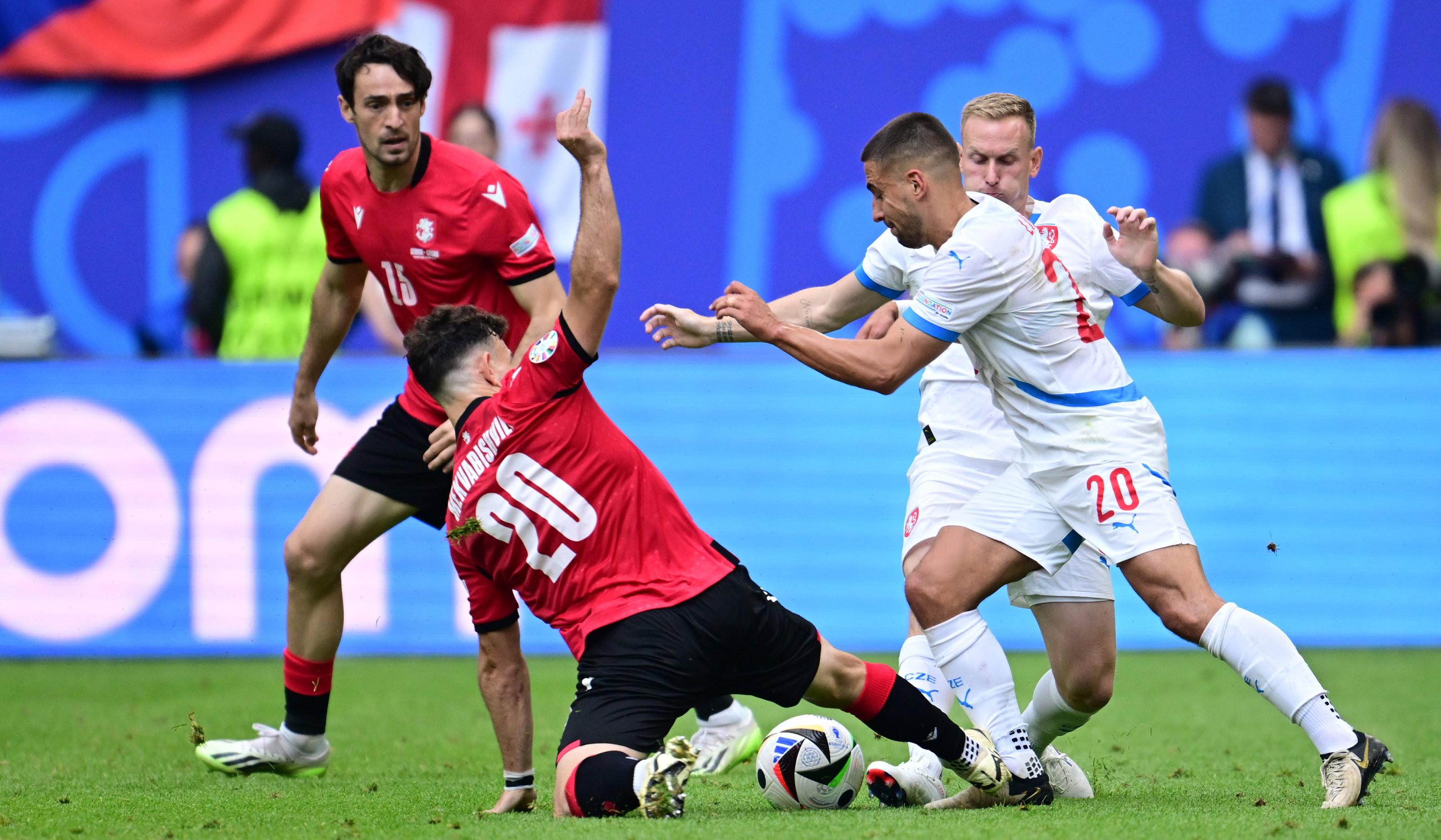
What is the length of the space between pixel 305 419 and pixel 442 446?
1.45 metres

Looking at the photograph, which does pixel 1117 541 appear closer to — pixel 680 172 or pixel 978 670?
pixel 978 670

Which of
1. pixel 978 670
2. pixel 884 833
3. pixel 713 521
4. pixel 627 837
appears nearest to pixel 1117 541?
pixel 978 670

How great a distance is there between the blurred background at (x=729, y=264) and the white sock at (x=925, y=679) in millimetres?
3749

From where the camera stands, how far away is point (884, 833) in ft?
13.8

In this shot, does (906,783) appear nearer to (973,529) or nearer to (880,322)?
(973,529)

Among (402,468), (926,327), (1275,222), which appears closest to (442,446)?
(402,468)

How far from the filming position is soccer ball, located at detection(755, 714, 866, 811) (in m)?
4.82

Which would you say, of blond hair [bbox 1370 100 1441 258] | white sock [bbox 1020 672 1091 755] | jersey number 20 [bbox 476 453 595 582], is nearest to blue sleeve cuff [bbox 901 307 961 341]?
jersey number 20 [bbox 476 453 595 582]

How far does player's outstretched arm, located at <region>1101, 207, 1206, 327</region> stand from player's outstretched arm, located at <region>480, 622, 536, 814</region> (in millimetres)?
2345

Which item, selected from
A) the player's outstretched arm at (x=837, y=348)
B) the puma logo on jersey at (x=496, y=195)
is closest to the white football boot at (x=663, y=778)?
the player's outstretched arm at (x=837, y=348)

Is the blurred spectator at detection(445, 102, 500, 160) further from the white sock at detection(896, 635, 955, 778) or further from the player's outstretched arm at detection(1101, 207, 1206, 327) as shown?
the player's outstretched arm at detection(1101, 207, 1206, 327)

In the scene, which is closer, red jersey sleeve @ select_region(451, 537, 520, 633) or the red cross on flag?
red jersey sleeve @ select_region(451, 537, 520, 633)

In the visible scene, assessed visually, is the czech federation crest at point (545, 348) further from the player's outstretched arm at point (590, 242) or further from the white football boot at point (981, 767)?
the white football boot at point (981, 767)

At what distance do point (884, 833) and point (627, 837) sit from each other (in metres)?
0.71
